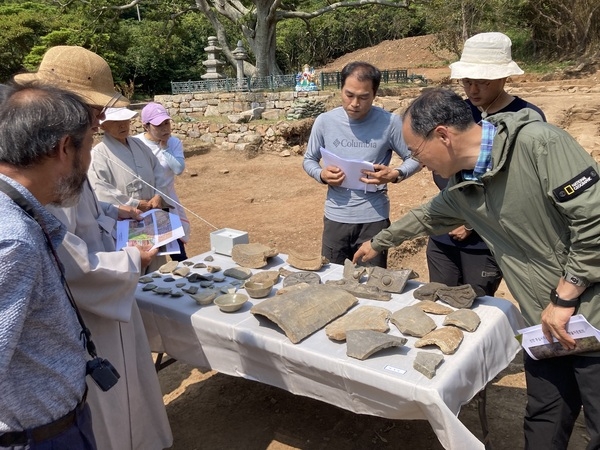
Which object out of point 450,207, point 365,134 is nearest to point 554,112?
point 365,134

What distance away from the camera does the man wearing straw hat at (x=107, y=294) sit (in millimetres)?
2018

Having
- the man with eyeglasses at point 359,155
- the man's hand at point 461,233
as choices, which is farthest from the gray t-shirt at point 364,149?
the man's hand at point 461,233

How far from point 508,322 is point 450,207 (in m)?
0.59

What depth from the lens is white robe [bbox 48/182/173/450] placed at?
200 centimetres

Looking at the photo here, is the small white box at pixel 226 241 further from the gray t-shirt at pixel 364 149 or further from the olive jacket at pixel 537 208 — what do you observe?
the olive jacket at pixel 537 208

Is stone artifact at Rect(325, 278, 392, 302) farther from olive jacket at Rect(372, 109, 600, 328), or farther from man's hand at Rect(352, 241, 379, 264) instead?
olive jacket at Rect(372, 109, 600, 328)

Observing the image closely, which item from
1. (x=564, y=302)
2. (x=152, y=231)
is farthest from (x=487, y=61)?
(x=152, y=231)

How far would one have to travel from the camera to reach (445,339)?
6.37 feet

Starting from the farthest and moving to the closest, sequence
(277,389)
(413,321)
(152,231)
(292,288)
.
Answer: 1. (277,389)
2. (152,231)
3. (292,288)
4. (413,321)

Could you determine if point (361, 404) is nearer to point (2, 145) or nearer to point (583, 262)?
point (583, 262)

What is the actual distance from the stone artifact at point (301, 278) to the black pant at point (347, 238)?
654 mm

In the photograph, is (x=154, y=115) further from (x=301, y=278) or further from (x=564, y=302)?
(x=564, y=302)

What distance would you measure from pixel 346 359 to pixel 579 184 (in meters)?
1.04

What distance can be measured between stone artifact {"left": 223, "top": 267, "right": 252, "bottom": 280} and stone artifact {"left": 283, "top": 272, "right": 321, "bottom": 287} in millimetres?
249
